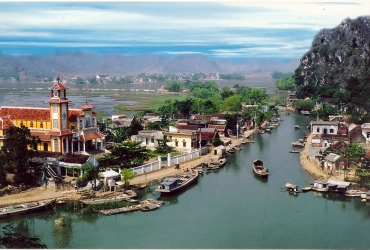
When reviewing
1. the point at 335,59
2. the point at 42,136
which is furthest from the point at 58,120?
the point at 335,59

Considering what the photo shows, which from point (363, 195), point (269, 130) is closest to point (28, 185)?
point (363, 195)

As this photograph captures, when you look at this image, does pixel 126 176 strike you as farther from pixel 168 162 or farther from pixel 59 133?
pixel 59 133

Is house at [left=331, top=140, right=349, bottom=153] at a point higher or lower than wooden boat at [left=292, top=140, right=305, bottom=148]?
higher

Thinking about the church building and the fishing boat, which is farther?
the fishing boat

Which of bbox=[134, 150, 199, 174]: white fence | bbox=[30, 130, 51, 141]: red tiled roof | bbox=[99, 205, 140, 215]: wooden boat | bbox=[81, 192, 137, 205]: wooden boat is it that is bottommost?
bbox=[99, 205, 140, 215]: wooden boat

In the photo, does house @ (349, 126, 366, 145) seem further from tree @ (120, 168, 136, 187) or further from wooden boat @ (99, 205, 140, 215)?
wooden boat @ (99, 205, 140, 215)

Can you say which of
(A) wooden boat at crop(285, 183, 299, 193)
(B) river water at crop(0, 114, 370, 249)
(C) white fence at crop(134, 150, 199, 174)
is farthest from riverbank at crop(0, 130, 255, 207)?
(A) wooden boat at crop(285, 183, 299, 193)
